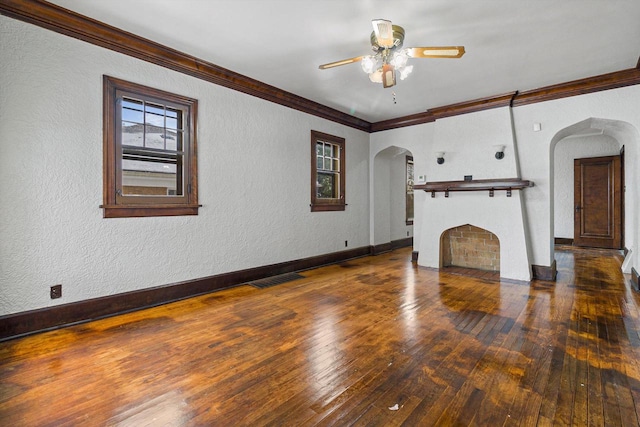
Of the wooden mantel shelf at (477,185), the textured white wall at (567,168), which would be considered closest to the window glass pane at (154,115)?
the wooden mantel shelf at (477,185)

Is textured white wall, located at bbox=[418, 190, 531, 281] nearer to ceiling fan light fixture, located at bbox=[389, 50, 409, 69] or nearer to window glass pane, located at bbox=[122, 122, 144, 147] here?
ceiling fan light fixture, located at bbox=[389, 50, 409, 69]

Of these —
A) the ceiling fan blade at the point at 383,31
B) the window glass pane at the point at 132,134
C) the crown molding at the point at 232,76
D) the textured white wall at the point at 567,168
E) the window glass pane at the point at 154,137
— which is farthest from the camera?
the textured white wall at the point at 567,168

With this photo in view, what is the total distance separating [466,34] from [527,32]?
608 mm

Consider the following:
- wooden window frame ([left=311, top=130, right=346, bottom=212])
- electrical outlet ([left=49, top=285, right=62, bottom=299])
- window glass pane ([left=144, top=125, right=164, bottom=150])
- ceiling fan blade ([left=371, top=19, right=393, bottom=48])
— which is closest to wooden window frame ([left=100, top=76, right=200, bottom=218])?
window glass pane ([left=144, top=125, right=164, bottom=150])

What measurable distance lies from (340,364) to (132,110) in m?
3.38

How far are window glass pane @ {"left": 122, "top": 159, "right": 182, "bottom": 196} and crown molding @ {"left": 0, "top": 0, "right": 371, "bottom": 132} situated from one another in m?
1.17

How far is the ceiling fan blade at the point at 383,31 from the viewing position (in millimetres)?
2386

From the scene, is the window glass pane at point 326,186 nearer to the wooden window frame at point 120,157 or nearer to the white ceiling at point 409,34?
the white ceiling at point 409,34

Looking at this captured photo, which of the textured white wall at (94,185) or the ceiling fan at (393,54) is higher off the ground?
the ceiling fan at (393,54)

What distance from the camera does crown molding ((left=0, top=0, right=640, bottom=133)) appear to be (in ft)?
9.20

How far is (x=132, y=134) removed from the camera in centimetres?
342

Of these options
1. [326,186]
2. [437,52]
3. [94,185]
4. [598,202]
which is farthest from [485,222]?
[94,185]

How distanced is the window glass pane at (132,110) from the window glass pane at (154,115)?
6 cm

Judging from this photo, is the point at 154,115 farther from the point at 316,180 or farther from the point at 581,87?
the point at 581,87
